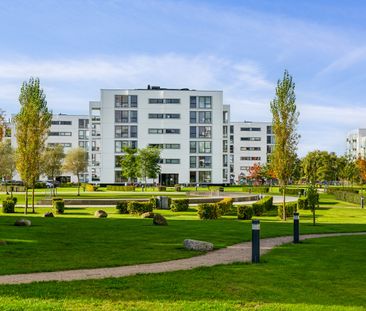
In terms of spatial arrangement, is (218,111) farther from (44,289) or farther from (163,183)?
(44,289)

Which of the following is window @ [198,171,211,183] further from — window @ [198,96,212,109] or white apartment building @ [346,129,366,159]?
white apartment building @ [346,129,366,159]

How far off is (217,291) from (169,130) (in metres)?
96.1

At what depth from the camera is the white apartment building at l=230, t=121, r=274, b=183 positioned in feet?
506

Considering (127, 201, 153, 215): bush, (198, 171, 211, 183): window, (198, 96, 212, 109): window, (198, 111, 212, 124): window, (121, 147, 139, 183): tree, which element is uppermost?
(198, 96, 212, 109): window

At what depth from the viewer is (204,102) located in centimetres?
10612

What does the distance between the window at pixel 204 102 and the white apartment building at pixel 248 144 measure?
1931 inches

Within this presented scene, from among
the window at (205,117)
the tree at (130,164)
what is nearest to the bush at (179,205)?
the tree at (130,164)

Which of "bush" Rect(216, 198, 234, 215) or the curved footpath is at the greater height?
"bush" Rect(216, 198, 234, 215)

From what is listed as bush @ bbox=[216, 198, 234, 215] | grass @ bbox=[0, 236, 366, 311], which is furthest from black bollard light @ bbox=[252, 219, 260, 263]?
Result: bush @ bbox=[216, 198, 234, 215]

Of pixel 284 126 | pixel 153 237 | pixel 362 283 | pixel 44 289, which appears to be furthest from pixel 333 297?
pixel 284 126

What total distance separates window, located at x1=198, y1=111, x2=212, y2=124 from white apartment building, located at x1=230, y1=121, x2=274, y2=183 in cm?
4909

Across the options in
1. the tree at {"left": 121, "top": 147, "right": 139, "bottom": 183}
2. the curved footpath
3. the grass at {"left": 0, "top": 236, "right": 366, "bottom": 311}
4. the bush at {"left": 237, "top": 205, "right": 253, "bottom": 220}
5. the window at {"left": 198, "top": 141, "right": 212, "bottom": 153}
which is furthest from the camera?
the window at {"left": 198, "top": 141, "right": 212, "bottom": 153}

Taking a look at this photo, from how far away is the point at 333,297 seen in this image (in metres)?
9.39

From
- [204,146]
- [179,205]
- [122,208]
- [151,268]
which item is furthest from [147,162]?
[151,268]
